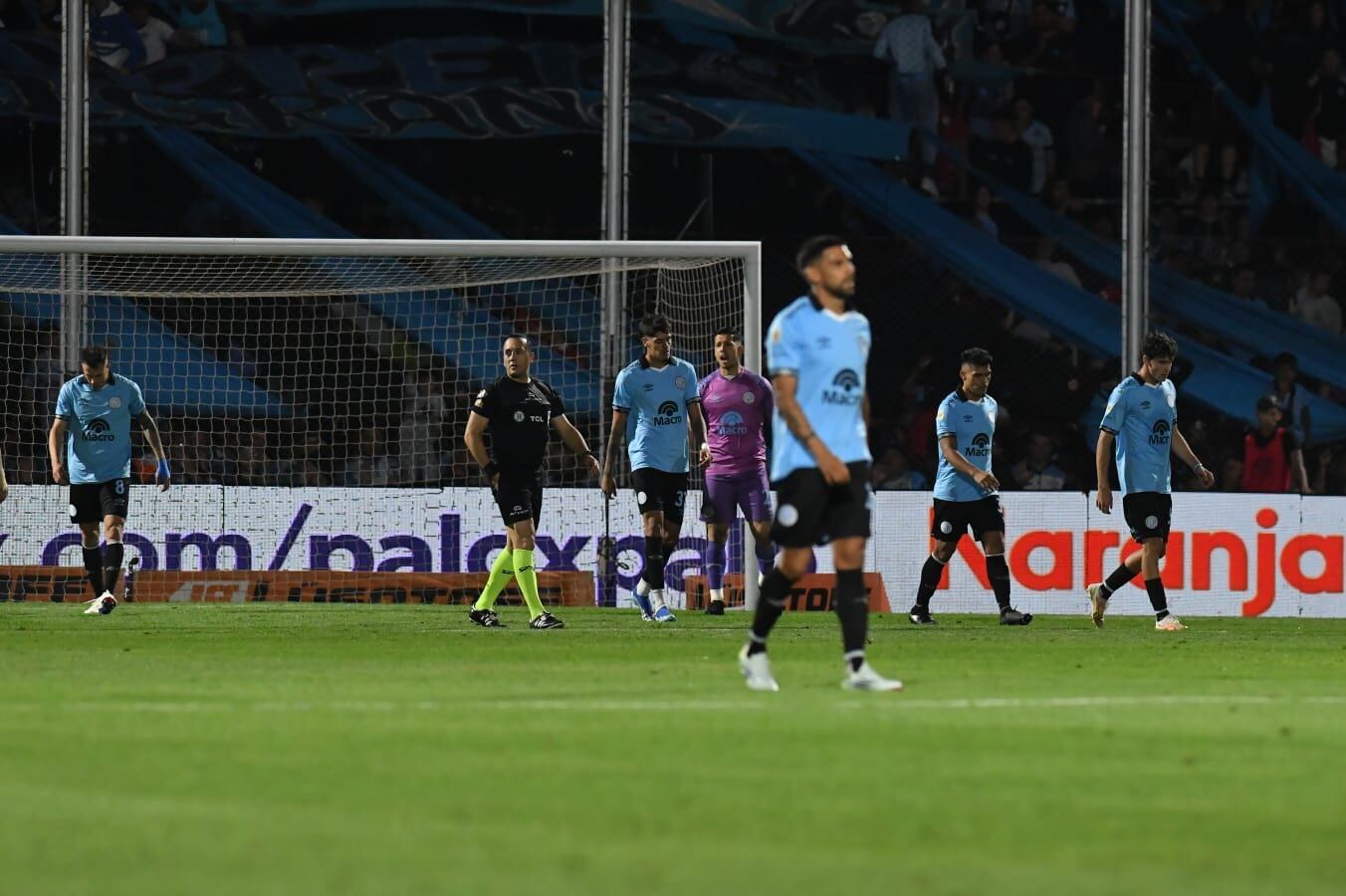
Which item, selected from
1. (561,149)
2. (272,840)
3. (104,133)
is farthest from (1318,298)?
(272,840)

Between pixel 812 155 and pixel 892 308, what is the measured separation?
7.61ft

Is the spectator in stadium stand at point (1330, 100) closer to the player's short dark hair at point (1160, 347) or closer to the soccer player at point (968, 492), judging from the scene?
the soccer player at point (968, 492)

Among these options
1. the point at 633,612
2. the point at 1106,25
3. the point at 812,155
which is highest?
the point at 1106,25

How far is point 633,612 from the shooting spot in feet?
62.4

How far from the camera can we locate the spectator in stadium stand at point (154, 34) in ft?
82.3

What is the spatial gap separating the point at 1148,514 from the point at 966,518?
1799 millimetres

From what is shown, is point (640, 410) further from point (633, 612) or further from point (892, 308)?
point (892, 308)

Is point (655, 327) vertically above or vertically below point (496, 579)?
above

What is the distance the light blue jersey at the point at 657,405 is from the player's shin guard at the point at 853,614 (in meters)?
8.11

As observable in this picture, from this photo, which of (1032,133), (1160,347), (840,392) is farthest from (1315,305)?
(840,392)

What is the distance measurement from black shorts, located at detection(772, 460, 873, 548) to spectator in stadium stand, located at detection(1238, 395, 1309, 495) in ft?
41.8

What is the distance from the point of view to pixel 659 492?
18.3 metres

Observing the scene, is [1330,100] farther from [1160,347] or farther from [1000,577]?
[1160,347]

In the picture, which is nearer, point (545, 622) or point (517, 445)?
point (545, 622)
